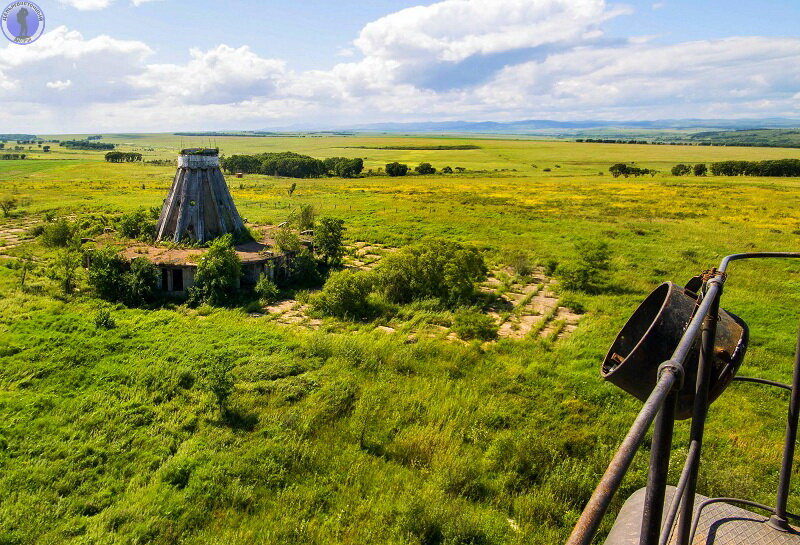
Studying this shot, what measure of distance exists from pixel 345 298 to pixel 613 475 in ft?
51.9

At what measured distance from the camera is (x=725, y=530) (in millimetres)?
4168

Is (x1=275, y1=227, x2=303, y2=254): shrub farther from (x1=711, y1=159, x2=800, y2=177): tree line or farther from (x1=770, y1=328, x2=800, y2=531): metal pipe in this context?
(x1=711, y1=159, x2=800, y2=177): tree line

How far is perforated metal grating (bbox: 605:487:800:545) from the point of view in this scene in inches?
160

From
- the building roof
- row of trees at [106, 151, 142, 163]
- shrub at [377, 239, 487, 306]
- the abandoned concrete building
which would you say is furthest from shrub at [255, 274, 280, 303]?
row of trees at [106, 151, 142, 163]

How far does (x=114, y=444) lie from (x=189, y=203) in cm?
1604

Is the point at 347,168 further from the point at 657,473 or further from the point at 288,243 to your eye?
the point at 657,473

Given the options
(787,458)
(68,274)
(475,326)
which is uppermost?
(787,458)

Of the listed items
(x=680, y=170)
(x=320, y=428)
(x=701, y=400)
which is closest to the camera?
(x=701, y=400)

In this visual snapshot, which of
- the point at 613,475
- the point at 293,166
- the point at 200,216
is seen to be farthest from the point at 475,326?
the point at 293,166

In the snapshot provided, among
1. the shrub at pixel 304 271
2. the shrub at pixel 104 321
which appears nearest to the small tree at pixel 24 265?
the shrub at pixel 104 321

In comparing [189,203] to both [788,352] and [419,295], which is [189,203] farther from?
[788,352]

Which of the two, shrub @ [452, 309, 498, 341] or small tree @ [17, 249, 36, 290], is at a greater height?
small tree @ [17, 249, 36, 290]

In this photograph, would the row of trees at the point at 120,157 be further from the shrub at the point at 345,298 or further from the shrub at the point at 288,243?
the shrub at the point at 345,298

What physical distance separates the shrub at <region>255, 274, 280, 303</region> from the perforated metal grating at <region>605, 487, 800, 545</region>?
1633 cm
